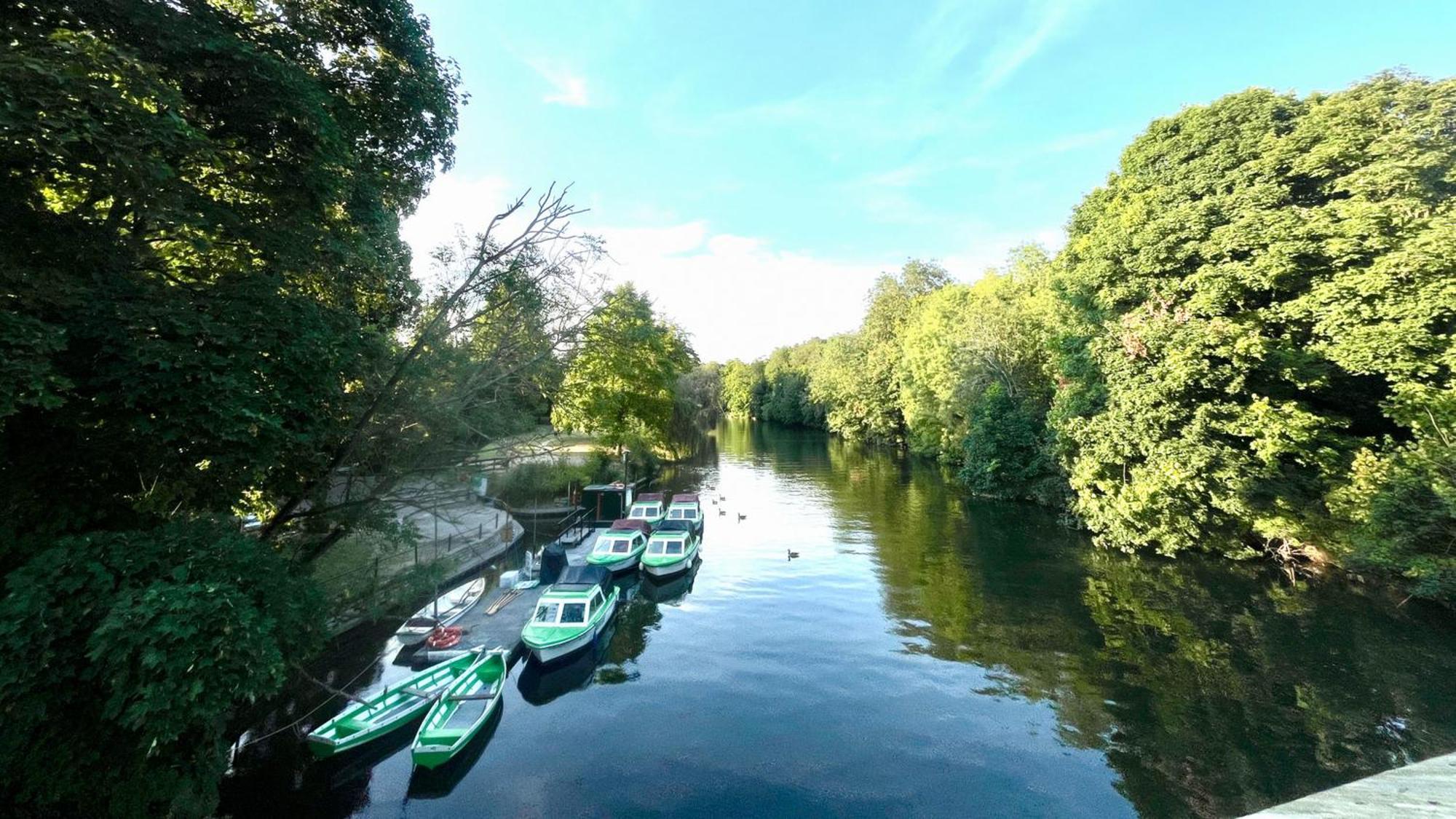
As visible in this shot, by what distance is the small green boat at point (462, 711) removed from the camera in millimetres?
11727

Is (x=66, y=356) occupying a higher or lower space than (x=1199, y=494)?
higher

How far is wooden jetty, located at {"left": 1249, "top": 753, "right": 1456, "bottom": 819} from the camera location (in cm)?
360

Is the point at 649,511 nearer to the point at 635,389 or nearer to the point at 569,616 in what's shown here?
the point at 569,616

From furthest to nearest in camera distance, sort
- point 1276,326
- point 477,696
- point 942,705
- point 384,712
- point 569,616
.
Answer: point 1276,326 → point 569,616 → point 942,705 → point 477,696 → point 384,712

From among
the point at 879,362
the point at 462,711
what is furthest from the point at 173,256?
the point at 879,362

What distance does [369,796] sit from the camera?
1124 centimetres

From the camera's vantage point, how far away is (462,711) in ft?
43.1

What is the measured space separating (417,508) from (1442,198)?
98.0 feet

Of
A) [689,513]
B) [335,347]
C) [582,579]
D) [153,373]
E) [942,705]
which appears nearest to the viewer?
[153,373]

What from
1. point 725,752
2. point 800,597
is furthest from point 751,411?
point 725,752

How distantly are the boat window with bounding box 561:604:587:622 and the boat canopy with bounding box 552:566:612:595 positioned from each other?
0.89 m

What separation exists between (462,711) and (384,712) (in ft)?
5.19

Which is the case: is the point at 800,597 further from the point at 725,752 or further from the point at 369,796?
the point at 369,796

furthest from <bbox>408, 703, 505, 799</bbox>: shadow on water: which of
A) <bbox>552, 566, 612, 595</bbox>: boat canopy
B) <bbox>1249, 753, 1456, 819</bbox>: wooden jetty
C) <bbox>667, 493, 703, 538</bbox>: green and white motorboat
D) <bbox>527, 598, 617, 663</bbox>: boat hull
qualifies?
<bbox>667, 493, 703, 538</bbox>: green and white motorboat
